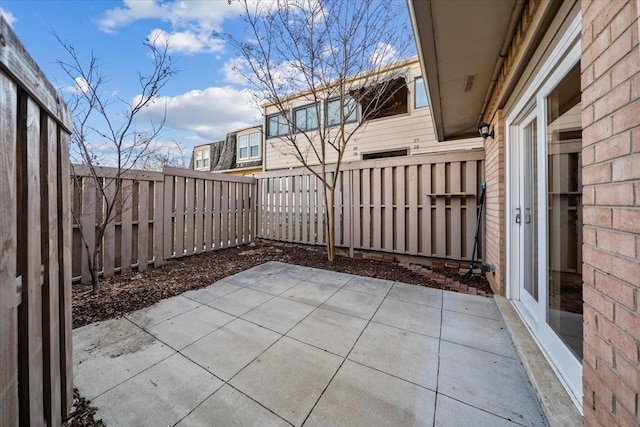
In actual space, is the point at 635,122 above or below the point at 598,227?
above

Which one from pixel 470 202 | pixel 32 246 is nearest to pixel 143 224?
pixel 32 246

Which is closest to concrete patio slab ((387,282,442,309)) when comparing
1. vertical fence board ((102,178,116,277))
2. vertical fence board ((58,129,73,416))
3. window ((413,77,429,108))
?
vertical fence board ((58,129,73,416))

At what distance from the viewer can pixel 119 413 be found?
1410 mm

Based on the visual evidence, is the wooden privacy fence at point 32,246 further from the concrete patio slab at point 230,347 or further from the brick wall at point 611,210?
the brick wall at point 611,210

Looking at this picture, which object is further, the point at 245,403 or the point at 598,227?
the point at 245,403

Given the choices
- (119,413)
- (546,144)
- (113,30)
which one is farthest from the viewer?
(113,30)

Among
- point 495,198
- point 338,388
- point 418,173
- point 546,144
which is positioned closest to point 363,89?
point 418,173

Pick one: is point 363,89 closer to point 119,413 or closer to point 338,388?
point 338,388

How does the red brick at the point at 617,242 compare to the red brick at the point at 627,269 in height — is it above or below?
above

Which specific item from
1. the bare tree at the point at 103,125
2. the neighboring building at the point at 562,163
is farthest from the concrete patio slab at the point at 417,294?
the bare tree at the point at 103,125

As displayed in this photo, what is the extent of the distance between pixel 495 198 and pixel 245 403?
3545 millimetres

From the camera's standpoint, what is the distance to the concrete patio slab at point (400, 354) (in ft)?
5.67

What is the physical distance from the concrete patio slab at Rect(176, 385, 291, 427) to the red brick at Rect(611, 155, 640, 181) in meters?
1.91

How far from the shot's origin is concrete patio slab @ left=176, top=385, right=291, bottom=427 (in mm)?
1355
